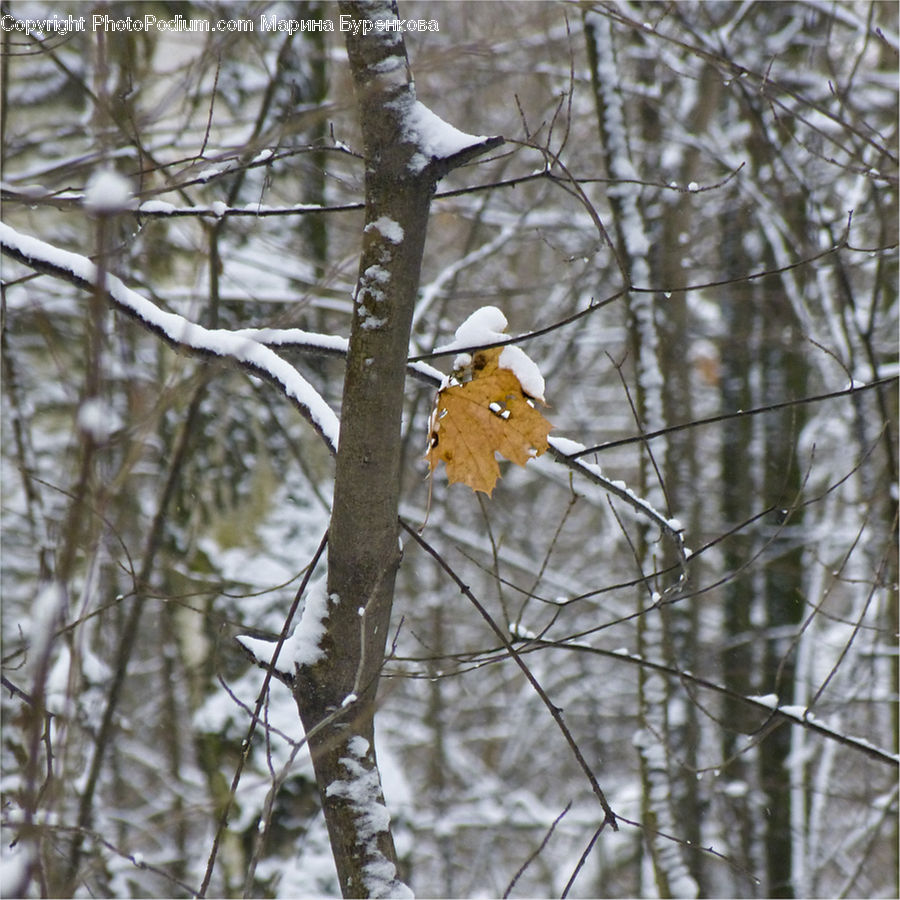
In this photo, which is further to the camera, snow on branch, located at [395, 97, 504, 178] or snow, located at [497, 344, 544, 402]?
snow, located at [497, 344, 544, 402]

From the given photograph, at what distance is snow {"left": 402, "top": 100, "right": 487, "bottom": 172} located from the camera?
1.18 m

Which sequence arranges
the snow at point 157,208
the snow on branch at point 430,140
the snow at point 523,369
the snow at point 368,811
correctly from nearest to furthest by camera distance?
the snow on branch at point 430,140, the snow at point 368,811, the snow at point 523,369, the snow at point 157,208

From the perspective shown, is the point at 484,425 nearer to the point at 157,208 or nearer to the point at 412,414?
the point at 157,208

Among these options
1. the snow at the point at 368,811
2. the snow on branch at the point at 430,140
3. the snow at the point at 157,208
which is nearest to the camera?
the snow on branch at the point at 430,140

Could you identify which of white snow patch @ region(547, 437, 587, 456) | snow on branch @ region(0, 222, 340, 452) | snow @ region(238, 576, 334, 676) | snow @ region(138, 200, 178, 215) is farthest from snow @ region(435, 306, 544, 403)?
snow @ region(138, 200, 178, 215)

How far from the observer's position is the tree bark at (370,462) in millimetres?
1188

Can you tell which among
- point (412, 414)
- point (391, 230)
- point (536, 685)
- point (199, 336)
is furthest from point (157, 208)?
point (412, 414)

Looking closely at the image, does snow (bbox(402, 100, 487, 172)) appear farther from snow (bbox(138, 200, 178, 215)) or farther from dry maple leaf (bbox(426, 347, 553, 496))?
snow (bbox(138, 200, 178, 215))

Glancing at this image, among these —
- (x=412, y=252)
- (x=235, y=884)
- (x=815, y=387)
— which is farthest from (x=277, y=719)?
(x=815, y=387)

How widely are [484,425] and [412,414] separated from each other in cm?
183

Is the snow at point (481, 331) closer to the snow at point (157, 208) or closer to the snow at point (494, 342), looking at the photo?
the snow at point (494, 342)

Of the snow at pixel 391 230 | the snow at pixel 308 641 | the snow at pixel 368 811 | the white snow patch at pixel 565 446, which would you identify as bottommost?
the snow at pixel 368 811

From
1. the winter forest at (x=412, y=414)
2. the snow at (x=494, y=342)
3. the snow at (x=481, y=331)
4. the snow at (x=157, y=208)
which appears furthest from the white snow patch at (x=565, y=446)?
the snow at (x=157, y=208)

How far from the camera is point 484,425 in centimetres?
147
